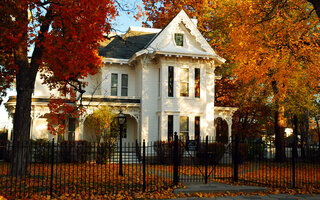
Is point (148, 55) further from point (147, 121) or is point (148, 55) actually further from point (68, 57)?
point (68, 57)

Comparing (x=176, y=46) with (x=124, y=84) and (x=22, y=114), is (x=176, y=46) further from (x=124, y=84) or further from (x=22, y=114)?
(x=22, y=114)

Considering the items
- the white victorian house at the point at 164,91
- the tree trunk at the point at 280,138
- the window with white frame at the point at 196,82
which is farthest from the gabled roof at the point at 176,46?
the tree trunk at the point at 280,138

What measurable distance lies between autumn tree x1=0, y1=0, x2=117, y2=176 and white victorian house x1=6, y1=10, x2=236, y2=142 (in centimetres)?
704

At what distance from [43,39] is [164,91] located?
977cm

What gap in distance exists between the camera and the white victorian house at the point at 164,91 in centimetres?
2073

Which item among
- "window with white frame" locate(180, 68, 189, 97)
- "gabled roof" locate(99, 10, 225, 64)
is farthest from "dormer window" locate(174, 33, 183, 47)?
"window with white frame" locate(180, 68, 189, 97)

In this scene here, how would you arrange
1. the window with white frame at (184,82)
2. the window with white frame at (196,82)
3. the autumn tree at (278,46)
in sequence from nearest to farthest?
the autumn tree at (278,46), the window with white frame at (184,82), the window with white frame at (196,82)

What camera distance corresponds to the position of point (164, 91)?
20781 millimetres

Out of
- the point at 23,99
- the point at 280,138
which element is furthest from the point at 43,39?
the point at 280,138

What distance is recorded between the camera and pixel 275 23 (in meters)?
19.2

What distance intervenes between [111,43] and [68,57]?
38.9 ft

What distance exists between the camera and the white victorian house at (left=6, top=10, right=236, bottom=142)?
20734 mm

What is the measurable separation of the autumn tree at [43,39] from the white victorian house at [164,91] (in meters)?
7.04

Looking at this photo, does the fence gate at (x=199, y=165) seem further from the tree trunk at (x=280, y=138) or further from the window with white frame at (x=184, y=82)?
the tree trunk at (x=280, y=138)
